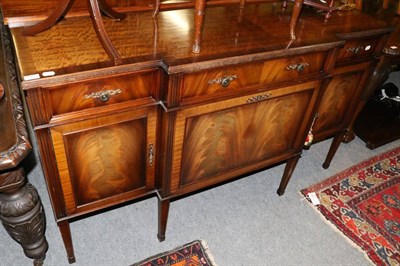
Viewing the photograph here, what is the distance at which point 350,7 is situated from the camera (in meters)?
1.60

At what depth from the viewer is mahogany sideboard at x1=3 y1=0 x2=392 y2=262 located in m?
0.97

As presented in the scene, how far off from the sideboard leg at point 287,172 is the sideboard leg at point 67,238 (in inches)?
39.0

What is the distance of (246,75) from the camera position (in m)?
1.15

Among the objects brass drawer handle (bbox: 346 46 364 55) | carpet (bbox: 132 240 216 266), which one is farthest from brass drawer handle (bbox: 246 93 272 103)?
carpet (bbox: 132 240 216 266)

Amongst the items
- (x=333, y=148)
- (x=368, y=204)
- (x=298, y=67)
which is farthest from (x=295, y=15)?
(x=368, y=204)

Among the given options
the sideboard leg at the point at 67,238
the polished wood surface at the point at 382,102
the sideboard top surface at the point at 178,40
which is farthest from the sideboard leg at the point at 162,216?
the polished wood surface at the point at 382,102

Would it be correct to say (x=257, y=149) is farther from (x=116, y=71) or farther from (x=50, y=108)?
(x=50, y=108)

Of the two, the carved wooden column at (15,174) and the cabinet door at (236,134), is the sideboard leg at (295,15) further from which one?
the carved wooden column at (15,174)

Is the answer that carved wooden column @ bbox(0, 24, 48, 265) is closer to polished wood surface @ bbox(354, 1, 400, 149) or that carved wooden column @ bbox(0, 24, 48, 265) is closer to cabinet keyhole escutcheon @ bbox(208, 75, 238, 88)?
cabinet keyhole escutcheon @ bbox(208, 75, 238, 88)

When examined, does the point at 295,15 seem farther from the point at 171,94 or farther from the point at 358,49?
the point at 171,94

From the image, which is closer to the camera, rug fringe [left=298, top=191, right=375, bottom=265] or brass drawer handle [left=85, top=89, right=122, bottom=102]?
brass drawer handle [left=85, top=89, right=122, bottom=102]

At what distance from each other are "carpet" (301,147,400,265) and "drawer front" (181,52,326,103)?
0.76 m

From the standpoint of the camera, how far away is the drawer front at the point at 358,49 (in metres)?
1.43

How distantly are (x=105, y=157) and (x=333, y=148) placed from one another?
1.28 metres
